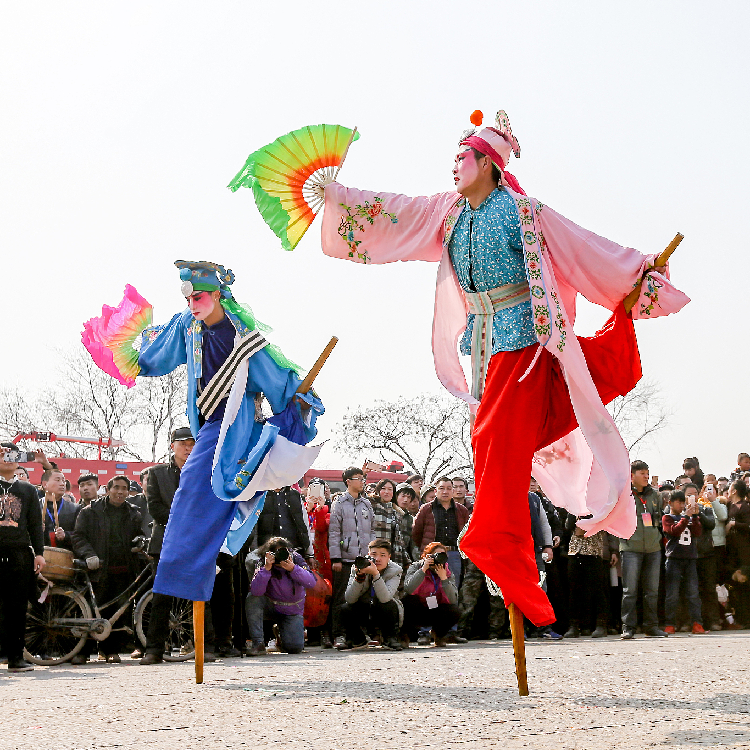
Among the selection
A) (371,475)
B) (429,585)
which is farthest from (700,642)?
(371,475)

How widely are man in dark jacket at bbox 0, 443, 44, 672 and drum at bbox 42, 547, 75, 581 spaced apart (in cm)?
56

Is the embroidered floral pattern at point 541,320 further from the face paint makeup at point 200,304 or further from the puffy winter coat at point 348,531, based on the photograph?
the puffy winter coat at point 348,531

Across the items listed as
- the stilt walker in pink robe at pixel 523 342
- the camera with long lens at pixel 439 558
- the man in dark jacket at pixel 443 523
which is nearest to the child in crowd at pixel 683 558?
the man in dark jacket at pixel 443 523

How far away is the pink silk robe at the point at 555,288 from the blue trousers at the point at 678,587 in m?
6.72

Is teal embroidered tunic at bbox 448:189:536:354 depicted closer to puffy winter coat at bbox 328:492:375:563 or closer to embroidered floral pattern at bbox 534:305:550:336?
embroidered floral pattern at bbox 534:305:550:336

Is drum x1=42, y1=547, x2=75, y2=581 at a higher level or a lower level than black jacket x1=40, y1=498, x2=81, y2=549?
lower

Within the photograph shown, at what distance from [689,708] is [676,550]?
771 centimetres

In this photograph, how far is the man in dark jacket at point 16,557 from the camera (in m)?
7.78

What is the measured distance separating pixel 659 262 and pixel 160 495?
4970 mm

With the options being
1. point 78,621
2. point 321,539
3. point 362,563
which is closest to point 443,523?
point 321,539

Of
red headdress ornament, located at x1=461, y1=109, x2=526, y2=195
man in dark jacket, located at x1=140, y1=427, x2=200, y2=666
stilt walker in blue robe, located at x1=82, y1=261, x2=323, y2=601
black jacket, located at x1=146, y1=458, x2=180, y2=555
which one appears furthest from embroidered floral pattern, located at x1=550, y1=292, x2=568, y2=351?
black jacket, located at x1=146, y1=458, x2=180, y2=555

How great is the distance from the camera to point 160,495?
8438 mm

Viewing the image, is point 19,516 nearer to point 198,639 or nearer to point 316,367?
point 198,639

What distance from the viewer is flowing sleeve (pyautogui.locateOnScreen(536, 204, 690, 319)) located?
4.73m
